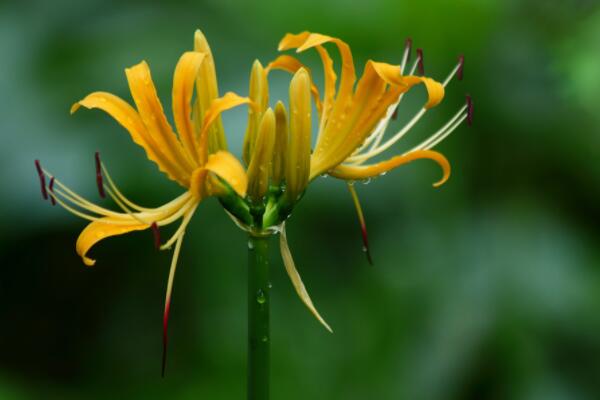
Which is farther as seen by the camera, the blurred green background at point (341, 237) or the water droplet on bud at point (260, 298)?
the blurred green background at point (341, 237)

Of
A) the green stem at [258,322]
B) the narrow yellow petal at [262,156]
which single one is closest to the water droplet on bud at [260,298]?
the green stem at [258,322]

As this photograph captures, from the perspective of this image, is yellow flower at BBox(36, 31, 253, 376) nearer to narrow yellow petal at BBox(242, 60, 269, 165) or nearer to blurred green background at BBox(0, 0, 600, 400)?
narrow yellow petal at BBox(242, 60, 269, 165)

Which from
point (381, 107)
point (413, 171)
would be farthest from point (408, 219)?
point (381, 107)

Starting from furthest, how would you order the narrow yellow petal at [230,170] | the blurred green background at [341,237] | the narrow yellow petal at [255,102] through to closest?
the blurred green background at [341,237] < the narrow yellow petal at [255,102] < the narrow yellow petal at [230,170]

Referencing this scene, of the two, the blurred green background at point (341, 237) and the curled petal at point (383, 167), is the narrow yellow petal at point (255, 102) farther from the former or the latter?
the blurred green background at point (341, 237)

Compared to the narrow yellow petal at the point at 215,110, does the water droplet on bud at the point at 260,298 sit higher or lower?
lower

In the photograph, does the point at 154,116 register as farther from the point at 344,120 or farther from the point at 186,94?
the point at 344,120
